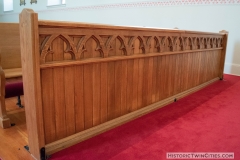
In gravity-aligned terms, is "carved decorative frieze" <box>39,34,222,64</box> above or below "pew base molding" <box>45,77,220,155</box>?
above

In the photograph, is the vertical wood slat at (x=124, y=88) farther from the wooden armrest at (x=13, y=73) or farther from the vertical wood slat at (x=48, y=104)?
the wooden armrest at (x=13, y=73)

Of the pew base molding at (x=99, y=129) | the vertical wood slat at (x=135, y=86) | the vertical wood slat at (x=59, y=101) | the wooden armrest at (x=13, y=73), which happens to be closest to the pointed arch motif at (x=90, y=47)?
the vertical wood slat at (x=59, y=101)


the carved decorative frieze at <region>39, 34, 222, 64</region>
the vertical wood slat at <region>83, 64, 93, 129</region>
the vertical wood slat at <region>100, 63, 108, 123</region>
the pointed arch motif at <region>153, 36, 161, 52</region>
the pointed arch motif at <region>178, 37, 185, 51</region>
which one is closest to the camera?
the carved decorative frieze at <region>39, 34, 222, 64</region>

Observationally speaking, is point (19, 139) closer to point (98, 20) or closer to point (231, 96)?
point (231, 96)

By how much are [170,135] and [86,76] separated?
876 mm

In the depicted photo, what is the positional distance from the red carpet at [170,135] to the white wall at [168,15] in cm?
243

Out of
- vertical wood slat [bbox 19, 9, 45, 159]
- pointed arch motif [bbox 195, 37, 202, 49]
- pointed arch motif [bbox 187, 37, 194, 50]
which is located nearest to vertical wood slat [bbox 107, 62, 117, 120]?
vertical wood slat [bbox 19, 9, 45, 159]

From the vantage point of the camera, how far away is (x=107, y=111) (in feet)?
6.54

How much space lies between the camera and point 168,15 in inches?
218

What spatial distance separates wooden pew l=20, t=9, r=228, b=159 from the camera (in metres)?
1.47

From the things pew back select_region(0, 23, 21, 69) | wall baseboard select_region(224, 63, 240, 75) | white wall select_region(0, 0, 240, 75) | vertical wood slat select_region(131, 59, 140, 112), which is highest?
white wall select_region(0, 0, 240, 75)

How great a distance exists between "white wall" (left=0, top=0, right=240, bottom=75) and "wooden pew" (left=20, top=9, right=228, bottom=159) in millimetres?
2521

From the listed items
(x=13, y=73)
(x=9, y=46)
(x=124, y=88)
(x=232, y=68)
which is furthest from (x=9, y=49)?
(x=232, y=68)

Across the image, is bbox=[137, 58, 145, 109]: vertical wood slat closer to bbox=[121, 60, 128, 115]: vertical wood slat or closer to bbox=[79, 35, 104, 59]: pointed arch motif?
bbox=[121, 60, 128, 115]: vertical wood slat
